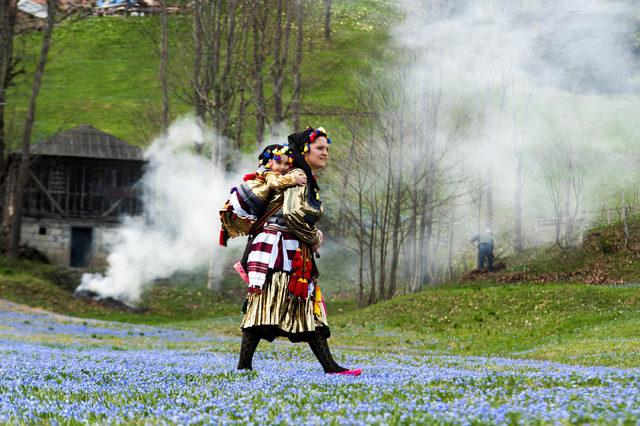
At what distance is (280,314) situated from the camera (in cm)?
958

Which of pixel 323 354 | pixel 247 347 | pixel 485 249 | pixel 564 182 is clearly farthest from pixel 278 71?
pixel 323 354

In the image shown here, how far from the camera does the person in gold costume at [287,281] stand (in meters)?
9.56

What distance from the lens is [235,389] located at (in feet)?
23.7

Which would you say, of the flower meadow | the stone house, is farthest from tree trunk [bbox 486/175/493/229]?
the flower meadow

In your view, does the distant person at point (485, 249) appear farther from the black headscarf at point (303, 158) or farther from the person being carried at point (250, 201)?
the person being carried at point (250, 201)

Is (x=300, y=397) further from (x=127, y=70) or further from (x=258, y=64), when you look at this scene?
(x=127, y=70)

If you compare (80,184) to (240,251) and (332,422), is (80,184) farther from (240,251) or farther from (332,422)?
(332,422)

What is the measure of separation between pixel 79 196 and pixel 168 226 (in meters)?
6.75

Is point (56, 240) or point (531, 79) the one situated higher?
point (531, 79)

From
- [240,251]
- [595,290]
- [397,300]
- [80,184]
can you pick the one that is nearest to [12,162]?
[80,184]

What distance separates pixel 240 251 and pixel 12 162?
1383 centimetres

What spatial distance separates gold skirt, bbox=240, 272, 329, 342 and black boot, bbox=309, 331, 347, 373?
95mm

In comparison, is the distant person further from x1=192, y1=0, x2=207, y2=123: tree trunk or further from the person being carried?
the person being carried

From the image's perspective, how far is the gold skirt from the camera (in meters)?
9.55
